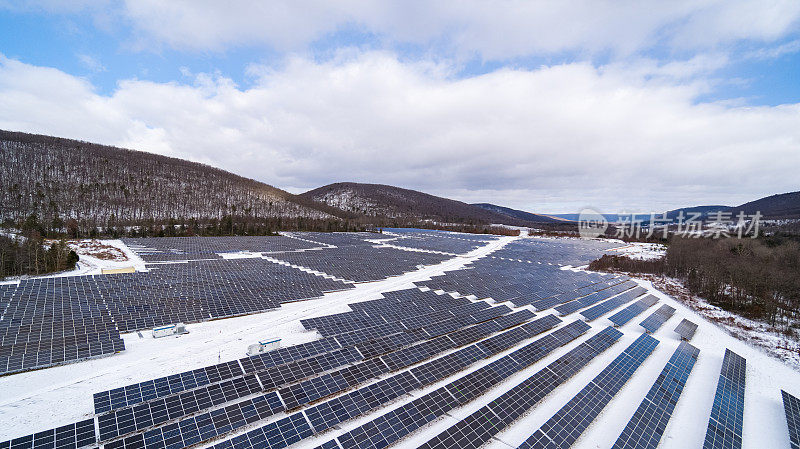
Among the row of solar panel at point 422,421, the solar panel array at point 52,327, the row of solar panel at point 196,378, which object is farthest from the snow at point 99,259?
the row of solar panel at point 422,421

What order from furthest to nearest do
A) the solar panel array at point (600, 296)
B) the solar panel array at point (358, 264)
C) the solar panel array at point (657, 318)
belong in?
the solar panel array at point (358, 264), the solar panel array at point (600, 296), the solar panel array at point (657, 318)

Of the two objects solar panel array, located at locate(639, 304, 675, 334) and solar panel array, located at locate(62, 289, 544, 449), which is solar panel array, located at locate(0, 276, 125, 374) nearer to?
solar panel array, located at locate(62, 289, 544, 449)

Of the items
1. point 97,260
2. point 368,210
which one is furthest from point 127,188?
point 368,210

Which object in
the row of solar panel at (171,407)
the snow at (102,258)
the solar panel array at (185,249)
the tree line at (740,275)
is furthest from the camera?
the solar panel array at (185,249)

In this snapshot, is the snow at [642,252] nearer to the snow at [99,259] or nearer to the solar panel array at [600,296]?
the solar panel array at [600,296]

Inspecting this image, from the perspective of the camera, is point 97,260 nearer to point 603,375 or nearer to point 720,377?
point 603,375

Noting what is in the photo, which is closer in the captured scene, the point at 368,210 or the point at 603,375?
the point at 603,375

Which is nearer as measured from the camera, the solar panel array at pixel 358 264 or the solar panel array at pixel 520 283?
the solar panel array at pixel 520 283
